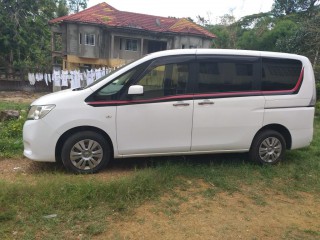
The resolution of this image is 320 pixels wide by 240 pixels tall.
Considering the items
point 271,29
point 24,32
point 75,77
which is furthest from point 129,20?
point 271,29

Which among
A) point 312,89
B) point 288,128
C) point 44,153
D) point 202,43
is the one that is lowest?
point 44,153

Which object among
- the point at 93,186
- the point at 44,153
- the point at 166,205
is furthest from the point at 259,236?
the point at 44,153

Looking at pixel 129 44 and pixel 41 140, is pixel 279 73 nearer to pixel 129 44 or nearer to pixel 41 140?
pixel 41 140

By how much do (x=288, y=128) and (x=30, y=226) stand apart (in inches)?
173

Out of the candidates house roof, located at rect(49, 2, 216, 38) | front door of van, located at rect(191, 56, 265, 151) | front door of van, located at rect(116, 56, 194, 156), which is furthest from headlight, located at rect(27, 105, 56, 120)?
house roof, located at rect(49, 2, 216, 38)

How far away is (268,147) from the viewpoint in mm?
5656

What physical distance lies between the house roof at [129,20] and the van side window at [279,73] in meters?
23.6

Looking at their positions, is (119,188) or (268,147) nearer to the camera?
(119,188)

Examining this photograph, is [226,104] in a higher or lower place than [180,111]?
higher

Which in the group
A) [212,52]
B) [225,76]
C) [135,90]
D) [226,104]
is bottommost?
[226,104]

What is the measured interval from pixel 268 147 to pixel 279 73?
1292mm

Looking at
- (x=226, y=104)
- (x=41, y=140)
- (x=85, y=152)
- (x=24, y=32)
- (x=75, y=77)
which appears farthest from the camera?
(x=24, y=32)

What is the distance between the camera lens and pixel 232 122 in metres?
5.34

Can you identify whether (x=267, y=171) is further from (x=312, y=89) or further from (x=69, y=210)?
(x=69, y=210)
